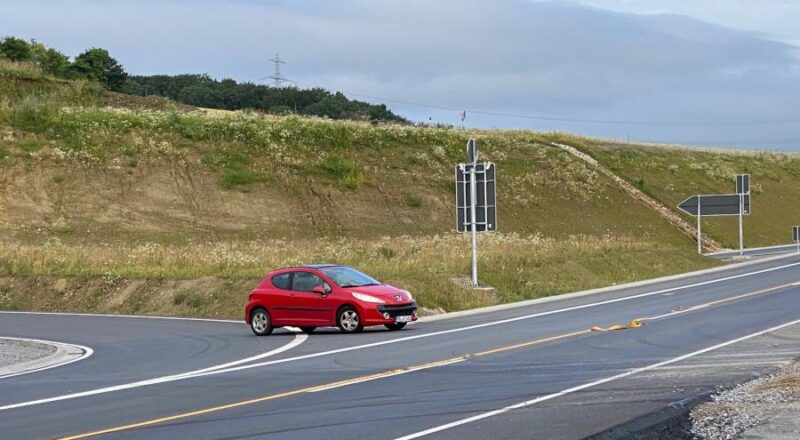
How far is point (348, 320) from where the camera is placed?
2305cm

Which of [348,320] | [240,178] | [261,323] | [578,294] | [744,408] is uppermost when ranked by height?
[240,178]

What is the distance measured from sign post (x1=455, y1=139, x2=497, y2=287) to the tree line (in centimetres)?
7813

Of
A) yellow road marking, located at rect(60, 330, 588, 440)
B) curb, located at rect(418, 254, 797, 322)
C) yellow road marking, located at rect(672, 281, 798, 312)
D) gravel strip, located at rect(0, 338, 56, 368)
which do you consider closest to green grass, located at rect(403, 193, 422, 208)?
curb, located at rect(418, 254, 797, 322)

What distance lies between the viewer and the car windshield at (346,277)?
23.6 m

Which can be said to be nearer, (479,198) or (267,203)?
(479,198)

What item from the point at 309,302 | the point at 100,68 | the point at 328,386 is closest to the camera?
the point at 328,386

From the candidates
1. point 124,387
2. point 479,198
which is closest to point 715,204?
point 479,198

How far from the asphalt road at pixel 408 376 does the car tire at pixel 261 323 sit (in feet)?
0.99

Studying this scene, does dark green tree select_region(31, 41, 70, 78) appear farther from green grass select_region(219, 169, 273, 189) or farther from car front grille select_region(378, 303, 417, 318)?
car front grille select_region(378, 303, 417, 318)

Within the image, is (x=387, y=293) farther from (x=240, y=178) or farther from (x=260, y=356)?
(x=240, y=178)

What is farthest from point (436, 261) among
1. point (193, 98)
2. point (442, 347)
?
point (193, 98)

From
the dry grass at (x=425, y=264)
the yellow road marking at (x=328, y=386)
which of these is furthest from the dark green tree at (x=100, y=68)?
the yellow road marking at (x=328, y=386)

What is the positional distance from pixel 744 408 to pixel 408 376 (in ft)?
17.0

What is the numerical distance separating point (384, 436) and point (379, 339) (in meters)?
10.9
